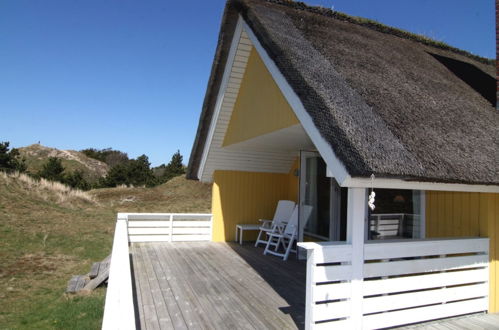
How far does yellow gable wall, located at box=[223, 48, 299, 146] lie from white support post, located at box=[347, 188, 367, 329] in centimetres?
167

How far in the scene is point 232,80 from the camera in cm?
661

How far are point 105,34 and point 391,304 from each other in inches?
528

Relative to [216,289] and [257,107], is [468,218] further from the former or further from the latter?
[257,107]

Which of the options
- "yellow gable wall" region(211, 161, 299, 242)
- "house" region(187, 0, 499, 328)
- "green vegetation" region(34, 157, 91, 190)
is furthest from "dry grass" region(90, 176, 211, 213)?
"house" region(187, 0, 499, 328)

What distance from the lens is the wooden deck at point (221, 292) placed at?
3.58 m

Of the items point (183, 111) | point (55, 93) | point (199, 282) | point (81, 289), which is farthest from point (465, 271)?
point (55, 93)

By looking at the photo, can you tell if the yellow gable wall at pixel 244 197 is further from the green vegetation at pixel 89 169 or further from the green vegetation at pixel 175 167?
the green vegetation at pixel 175 167

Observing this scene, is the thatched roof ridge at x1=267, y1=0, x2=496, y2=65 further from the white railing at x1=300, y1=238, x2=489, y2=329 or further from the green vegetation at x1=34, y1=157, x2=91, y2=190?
the green vegetation at x1=34, y1=157, x2=91, y2=190

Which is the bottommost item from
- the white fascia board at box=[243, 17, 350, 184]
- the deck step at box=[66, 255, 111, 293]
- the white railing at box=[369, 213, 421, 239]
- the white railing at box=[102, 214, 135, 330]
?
the deck step at box=[66, 255, 111, 293]

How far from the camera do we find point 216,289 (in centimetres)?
469

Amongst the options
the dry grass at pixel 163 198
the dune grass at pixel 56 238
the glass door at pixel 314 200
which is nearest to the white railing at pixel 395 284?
the glass door at pixel 314 200

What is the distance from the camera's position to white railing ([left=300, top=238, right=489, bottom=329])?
3008 mm

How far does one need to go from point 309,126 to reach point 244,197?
5.53 meters

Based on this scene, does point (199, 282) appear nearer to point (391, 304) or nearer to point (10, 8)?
point (391, 304)
